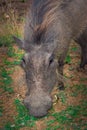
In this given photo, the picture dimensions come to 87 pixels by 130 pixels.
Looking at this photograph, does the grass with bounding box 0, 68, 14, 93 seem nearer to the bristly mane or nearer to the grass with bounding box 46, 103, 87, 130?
the grass with bounding box 46, 103, 87, 130

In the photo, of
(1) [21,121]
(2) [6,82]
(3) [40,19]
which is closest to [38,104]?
(1) [21,121]

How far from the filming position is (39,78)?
3256mm

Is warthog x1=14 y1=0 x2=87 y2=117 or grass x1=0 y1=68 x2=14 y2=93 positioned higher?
warthog x1=14 y1=0 x2=87 y2=117

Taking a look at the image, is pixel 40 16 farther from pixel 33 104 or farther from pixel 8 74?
pixel 8 74

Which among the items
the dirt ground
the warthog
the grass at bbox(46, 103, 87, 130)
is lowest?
the grass at bbox(46, 103, 87, 130)

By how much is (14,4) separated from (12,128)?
11.6ft

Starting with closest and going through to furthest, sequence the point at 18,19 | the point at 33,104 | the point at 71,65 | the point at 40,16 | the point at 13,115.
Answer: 1. the point at 33,104
2. the point at 40,16
3. the point at 13,115
4. the point at 71,65
5. the point at 18,19

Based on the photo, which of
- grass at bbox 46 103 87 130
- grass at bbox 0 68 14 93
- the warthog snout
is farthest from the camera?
grass at bbox 0 68 14 93

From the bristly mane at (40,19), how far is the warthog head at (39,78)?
0.14 metres

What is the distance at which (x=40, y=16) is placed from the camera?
12.1 feet

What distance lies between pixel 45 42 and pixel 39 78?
0.48 metres

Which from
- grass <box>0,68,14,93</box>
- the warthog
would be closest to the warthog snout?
the warthog

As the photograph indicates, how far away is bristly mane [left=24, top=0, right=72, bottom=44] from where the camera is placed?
11.5 ft

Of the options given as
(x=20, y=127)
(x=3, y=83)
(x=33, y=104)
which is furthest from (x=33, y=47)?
(x=3, y=83)
